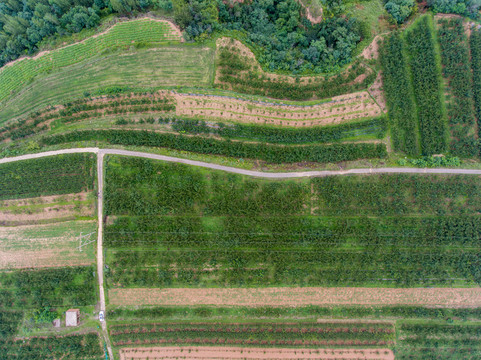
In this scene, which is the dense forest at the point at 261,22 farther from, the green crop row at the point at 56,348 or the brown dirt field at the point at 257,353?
the green crop row at the point at 56,348

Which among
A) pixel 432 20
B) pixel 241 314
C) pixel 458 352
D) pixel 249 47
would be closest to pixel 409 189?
pixel 458 352

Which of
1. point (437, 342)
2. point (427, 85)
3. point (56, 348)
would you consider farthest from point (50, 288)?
point (427, 85)

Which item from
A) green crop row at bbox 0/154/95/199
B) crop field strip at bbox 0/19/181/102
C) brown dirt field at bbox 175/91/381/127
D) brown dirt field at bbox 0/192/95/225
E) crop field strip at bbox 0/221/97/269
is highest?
crop field strip at bbox 0/19/181/102

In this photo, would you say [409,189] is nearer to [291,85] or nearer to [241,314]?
[291,85]

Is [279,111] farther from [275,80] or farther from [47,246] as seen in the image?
[47,246]

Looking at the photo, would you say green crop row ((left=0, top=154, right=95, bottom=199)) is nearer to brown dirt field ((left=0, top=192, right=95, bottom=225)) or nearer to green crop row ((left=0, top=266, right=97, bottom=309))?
brown dirt field ((left=0, top=192, right=95, bottom=225))

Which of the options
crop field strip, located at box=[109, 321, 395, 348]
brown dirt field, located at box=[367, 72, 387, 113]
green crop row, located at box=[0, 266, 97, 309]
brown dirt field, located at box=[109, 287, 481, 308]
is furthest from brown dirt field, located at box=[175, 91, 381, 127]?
crop field strip, located at box=[109, 321, 395, 348]
